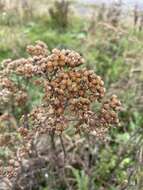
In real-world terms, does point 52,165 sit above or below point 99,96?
below

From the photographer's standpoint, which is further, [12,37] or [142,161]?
[12,37]

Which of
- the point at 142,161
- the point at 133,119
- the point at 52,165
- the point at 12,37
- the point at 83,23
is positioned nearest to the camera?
the point at 142,161

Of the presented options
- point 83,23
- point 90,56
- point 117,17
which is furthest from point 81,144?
point 83,23

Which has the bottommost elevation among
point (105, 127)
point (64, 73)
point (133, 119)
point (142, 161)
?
point (133, 119)

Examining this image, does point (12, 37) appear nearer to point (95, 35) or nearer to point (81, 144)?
point (95, 35)

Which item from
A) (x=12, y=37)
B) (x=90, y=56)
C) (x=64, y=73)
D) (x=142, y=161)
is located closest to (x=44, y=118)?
(x=64, y=73)

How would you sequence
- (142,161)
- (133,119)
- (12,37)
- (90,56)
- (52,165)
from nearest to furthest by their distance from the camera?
1. (142,161)
2. (52,165)
3. (133,119)
4. (90,56)
5. (12,37)
